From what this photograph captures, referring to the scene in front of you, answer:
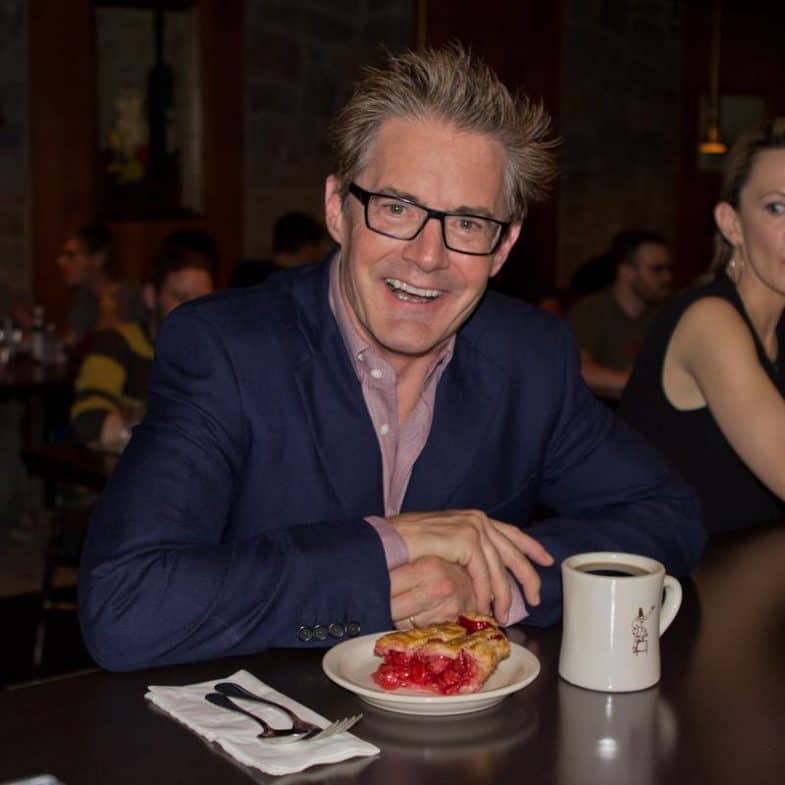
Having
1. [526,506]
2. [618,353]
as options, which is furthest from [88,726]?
[618,353]

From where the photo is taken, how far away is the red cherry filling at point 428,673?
134 centimetres

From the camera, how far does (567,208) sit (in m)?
9.26

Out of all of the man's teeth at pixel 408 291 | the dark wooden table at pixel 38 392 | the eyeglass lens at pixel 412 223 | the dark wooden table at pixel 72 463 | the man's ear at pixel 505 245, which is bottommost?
the dark wooden table at pixel 38 392

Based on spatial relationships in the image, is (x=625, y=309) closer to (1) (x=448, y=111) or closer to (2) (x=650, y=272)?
(2) (x=650, y=272)

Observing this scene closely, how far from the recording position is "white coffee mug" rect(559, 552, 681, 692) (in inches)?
54.9

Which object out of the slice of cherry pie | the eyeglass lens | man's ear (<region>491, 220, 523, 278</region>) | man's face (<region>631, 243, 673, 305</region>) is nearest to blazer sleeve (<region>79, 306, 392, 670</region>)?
the slice of cherry pie

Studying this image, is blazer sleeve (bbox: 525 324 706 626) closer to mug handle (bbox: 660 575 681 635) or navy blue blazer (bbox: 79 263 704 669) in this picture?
navy blue blazer (bbox: 79 263 704 669)

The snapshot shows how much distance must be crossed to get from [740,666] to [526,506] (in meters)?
0.62

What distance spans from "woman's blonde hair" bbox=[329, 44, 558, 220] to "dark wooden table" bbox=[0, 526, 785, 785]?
71 cm

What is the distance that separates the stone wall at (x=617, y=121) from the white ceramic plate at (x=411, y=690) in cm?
792

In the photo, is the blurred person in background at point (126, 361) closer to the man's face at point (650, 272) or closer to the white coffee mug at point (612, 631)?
the man's face at point (650, 272)

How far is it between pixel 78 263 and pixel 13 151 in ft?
2.37

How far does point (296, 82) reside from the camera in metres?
7.64

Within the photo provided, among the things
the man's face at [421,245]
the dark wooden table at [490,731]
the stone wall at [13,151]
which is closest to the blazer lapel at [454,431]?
the man's face at [421,245]
